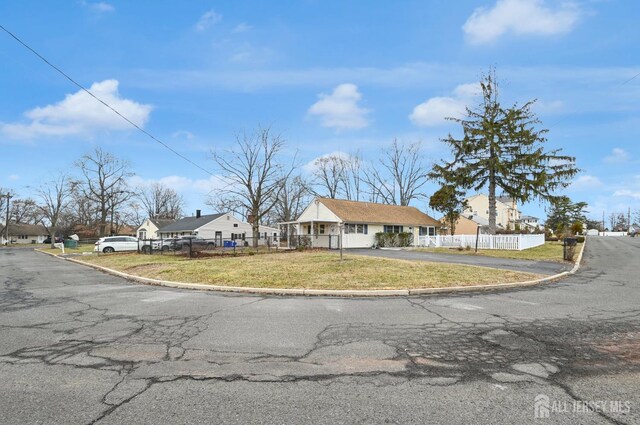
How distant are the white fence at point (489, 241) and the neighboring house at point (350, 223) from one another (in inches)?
155

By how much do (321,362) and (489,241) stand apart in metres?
26.5

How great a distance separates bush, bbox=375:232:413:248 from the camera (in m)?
34.7

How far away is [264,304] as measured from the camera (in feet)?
28.3

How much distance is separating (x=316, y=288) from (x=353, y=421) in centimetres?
720

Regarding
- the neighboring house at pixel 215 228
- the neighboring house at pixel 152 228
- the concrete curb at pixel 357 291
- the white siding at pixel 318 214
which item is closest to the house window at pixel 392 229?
the white siding at pixel 318 214

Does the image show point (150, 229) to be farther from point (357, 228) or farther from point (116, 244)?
point (357, 228)

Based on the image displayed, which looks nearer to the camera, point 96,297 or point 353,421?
point 353,421

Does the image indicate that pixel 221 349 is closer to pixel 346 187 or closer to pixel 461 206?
pixel 461 206

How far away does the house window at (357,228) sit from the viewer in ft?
110

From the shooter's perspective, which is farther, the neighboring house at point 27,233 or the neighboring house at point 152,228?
the neighboring house at point 27,233

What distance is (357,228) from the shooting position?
34.2 m

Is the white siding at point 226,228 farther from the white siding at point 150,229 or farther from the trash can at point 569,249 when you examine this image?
the trash can at point 569,249

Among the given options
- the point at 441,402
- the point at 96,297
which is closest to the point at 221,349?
the point at 441,402

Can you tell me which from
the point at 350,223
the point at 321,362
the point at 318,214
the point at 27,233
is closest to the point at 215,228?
the point at 318,214
